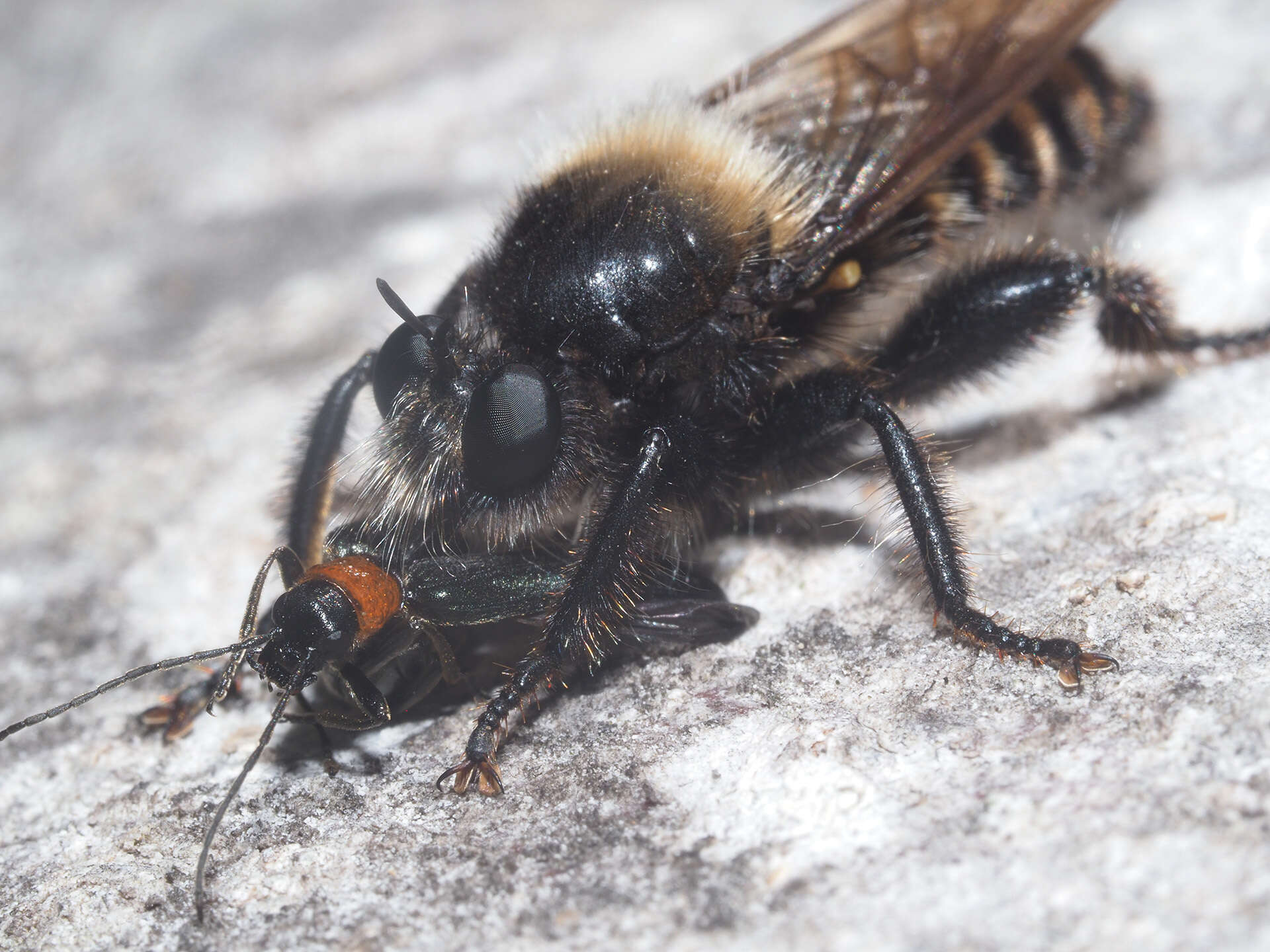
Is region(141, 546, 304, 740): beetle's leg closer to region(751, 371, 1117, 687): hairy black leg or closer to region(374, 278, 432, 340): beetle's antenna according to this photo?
region(374, 278, 432, 340): beetle's antenna

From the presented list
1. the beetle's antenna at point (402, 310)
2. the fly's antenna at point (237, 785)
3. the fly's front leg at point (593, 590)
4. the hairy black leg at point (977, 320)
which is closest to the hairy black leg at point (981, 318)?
the hairy black leg at point (977, 320)

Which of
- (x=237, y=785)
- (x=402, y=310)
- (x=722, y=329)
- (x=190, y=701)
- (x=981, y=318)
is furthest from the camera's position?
(x=981, y=318)

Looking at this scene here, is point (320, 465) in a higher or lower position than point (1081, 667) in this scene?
higher

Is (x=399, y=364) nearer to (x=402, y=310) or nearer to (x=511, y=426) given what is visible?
(x=402, y=310)

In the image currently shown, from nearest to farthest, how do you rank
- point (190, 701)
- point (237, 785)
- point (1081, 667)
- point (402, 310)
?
point (237, 785), point (1081, 667), point (402, 310), point (190, 701)

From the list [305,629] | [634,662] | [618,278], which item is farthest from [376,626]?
[618,278]

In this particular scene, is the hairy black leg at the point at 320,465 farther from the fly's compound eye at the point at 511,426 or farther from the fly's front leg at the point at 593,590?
the fly's front leg at the point at 593,590
